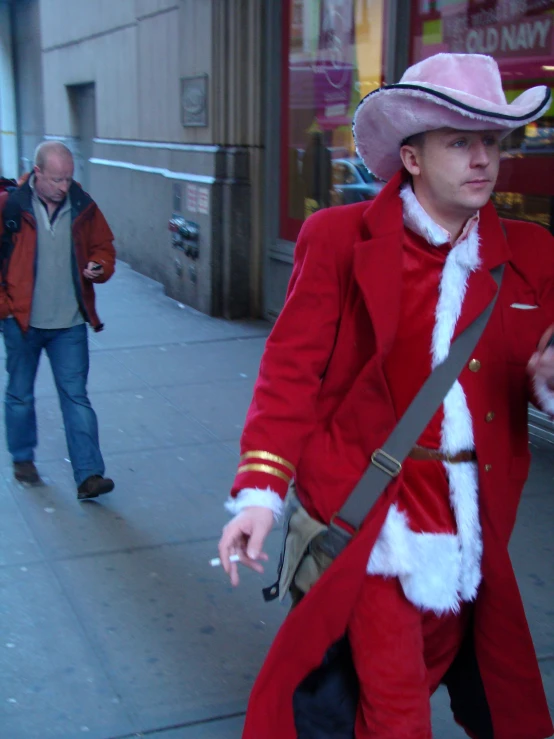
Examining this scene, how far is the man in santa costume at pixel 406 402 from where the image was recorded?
217 cm

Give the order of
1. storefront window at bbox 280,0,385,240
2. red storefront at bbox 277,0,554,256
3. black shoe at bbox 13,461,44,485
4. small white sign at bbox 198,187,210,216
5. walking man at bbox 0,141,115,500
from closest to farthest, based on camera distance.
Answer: walking man at bbox 0,141,115,500
black shoe at bbox 13,461,44,485
red storefront at bbox 277,0,554,256
storefront window at bbox 280,0,385,240
small white sign at bbox 198,187,210,216

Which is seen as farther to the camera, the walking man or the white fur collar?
the walking man

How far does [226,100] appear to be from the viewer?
9297 mm

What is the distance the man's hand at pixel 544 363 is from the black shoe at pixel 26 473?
364 centimetres

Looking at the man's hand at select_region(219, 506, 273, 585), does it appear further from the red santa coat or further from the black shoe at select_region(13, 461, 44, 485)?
the black shoe at select_region(13, 461, 44, 485)

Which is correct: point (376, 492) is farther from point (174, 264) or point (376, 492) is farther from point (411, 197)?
point (174, 264)

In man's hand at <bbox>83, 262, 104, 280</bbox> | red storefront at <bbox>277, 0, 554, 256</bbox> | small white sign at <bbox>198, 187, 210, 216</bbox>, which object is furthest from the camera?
small white sign at <bbox>198, 187, 210, 216</bbox>

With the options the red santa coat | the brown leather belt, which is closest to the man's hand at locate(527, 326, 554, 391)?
the red santa coat

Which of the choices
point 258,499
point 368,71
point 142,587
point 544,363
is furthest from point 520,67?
point 258,499

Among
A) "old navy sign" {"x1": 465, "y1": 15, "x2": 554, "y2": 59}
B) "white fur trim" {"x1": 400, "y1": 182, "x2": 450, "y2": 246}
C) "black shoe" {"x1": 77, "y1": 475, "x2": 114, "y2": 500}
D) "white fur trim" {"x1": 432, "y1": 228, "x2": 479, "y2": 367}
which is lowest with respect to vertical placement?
"black shoe" {"x1": 77, "y1": 475, "x2": 114, "y2": 500}

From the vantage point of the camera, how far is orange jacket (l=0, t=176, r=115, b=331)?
5000 millimetres

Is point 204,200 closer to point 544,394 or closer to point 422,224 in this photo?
point 422,224

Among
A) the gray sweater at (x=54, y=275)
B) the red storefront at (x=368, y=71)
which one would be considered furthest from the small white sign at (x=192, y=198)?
the gray sweater at (x=54, y=275)

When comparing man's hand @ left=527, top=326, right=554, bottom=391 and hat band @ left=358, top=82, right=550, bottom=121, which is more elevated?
hat band @ left=358, top=82, right=550, bottom=121
